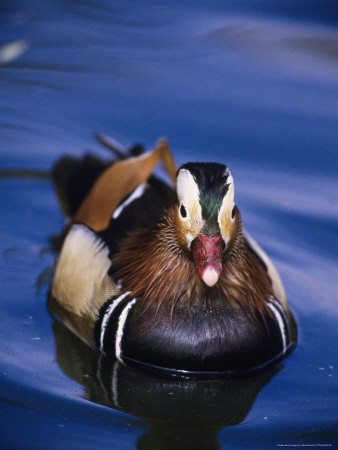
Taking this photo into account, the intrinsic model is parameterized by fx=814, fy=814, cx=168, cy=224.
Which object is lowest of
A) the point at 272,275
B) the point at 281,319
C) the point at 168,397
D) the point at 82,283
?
the point at 168,397

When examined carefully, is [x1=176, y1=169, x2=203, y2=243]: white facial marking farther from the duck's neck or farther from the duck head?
the duck's neck

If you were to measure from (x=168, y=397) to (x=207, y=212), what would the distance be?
0.85 metres

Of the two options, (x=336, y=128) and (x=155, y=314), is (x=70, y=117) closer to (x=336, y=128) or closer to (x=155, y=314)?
(x=336, y=128)

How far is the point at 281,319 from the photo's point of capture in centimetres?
385

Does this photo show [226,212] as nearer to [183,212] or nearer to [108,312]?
[183,212]

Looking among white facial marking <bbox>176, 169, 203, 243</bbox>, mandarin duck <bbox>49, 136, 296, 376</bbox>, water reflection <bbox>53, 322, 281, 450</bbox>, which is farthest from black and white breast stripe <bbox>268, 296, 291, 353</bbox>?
white facial marking <bbox>176, 169, 203, 243</bbox>

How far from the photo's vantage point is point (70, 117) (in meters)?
6.08

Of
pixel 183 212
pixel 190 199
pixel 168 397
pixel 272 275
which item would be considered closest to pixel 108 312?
pixel 168 397

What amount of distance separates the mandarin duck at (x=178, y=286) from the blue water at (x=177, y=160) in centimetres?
12

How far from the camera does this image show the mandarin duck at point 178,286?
11.1 feet

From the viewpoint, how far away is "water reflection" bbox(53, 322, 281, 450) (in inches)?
130

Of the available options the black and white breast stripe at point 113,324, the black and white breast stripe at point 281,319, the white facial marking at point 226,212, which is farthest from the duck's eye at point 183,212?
the black and white breast stripe at point 281,319

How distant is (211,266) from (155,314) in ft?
1.51

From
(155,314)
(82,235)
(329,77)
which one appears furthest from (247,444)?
(329,77)
